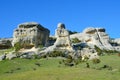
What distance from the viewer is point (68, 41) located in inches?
2911

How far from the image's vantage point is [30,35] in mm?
79438

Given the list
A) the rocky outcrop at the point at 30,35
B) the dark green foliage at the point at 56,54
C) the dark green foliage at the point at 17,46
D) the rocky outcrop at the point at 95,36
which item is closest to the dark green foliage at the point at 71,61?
the dark green foliage at the point at 56,54

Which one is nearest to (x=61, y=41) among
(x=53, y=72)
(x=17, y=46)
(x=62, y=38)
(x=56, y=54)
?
(x=62, y=38)

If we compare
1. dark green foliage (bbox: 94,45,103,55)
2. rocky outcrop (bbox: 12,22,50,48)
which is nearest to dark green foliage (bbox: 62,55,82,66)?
dark green foliage (bbox: 94,45,103,55)

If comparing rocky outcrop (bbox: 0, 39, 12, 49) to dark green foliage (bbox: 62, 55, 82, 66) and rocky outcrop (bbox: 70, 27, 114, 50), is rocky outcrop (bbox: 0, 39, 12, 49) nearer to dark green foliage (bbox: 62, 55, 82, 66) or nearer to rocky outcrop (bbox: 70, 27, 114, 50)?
rocky outcrop (bbox: 70, 27, 114, 50)

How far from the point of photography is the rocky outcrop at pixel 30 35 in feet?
259

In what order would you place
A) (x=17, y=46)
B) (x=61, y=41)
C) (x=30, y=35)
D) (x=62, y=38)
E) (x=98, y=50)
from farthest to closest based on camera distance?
(x=30, y=35) < (x=17, y=46) < (x=62, y=38) < (x=61, y=41) < (x=98, y=50)

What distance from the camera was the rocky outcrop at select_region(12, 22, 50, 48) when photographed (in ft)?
259

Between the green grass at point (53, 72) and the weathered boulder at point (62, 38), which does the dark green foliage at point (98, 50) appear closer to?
the weathered boulder at point (62, 38)

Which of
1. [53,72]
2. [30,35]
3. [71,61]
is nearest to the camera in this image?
[53,72]

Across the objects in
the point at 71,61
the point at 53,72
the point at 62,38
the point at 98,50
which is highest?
the point at 62,38

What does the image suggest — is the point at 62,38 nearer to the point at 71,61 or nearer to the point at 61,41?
the point at 61,41

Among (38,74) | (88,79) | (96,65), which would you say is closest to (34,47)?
(96,65)

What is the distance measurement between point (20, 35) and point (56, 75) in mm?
37044
